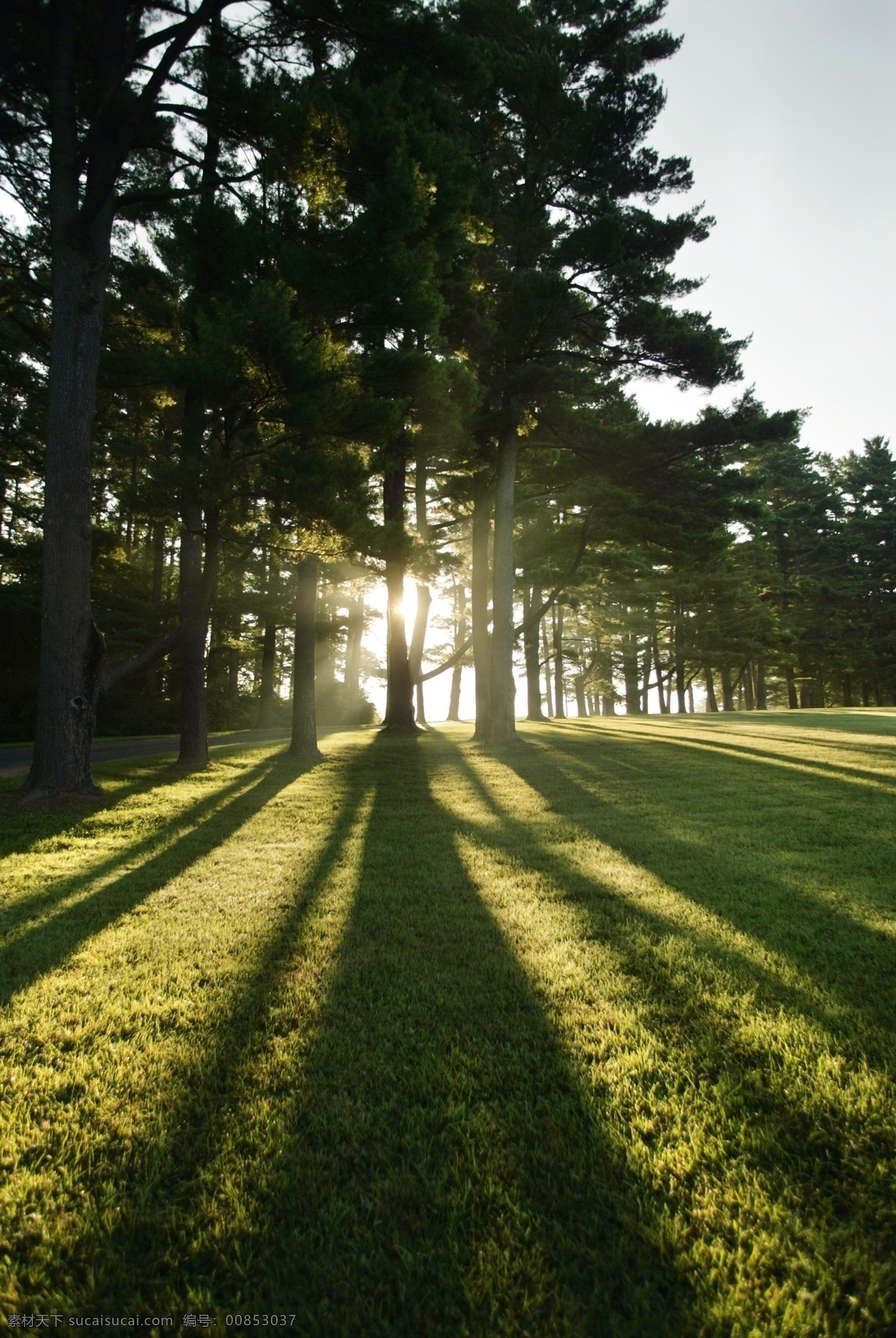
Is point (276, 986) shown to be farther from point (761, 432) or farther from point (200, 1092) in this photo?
point (761, 432)

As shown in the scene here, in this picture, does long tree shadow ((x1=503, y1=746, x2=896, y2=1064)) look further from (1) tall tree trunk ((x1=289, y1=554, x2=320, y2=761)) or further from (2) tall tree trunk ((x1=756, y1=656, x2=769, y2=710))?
(2) tall tree trunk ((x1=756, y1=656, x2=769, y2=710))

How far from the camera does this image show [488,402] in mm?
15008

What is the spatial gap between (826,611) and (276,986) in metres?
45.8

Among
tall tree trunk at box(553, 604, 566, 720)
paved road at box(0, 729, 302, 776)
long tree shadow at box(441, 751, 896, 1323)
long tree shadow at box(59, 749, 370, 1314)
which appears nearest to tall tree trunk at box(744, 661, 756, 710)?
tall tree trunk at box(553, 604, 566, 720)

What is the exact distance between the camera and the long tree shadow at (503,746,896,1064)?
2.75 metres

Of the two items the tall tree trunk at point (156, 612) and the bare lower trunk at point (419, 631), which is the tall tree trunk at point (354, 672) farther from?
the tall tree trunk at point (156, 612)

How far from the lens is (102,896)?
14.5ft

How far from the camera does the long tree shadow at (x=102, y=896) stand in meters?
3.33

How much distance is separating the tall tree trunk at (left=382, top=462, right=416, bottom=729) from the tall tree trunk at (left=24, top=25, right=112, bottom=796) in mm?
9338

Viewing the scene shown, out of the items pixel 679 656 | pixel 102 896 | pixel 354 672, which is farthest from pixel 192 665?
pixel 679 656

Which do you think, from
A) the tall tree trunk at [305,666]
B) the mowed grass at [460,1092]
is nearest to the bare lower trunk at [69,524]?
the mowed grass at [460,1092]

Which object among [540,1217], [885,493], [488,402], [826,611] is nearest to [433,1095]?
[540,1217]

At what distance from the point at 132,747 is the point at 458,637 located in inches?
824

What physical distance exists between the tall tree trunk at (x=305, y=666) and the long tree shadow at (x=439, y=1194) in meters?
10.4
